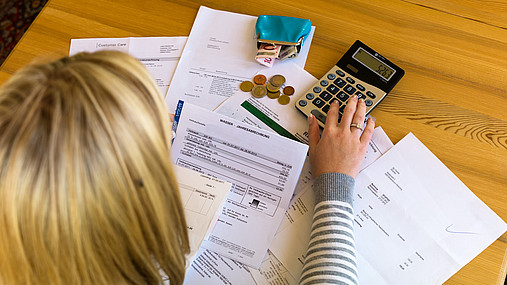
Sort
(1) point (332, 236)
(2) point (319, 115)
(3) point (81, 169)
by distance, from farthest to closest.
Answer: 1. (2) point (319, 115)
2. (1) point (332, 236)
3. (3) point (81, 169)

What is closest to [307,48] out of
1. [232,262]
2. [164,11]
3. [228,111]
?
[228,111]

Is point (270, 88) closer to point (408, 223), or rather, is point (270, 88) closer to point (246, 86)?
point (246, 86)

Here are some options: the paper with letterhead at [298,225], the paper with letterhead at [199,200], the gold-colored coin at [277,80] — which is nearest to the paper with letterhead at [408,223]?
the paper with letterhead at [298,225]

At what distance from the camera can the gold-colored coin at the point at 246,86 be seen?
758 millimetres

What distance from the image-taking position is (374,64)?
747 mm

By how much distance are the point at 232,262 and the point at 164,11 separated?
538 mm

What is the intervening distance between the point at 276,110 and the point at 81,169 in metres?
0.43

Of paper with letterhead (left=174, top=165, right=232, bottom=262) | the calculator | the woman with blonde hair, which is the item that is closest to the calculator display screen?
the calculator

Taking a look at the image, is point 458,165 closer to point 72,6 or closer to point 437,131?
point 437,131

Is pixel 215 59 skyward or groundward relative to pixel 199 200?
skyward

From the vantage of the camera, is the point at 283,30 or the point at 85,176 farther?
the point at 283,30

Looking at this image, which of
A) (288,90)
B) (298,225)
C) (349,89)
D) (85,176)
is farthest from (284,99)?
(85,176)

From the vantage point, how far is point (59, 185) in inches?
14.2

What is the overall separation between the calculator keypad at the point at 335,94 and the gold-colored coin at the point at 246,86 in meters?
0.10
